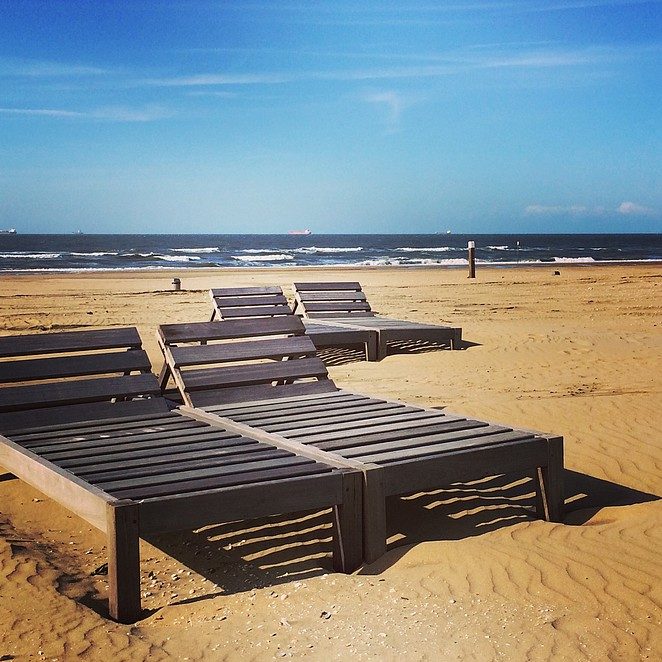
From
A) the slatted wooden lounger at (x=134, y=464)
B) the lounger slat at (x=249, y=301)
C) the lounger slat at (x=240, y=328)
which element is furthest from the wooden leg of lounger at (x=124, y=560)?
the lounger slat at (x=249, y=301)

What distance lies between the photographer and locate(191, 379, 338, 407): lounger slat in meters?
7.02

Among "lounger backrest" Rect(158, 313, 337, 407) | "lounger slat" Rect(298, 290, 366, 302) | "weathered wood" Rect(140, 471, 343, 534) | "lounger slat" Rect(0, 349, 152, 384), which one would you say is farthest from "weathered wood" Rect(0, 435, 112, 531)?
"lounger slat" Rect(298, 290, 366, 302)

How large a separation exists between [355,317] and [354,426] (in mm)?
8272

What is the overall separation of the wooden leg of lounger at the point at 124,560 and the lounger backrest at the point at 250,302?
633 centimetres

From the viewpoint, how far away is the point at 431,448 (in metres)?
5.30

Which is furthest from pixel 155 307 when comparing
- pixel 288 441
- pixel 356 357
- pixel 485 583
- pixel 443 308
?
pixel 485 583

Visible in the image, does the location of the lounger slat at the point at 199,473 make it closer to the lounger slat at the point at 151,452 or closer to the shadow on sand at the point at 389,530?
the lounger slat at the point at 151,452

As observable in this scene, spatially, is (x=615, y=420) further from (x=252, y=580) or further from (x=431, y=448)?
(x=252, y=580)

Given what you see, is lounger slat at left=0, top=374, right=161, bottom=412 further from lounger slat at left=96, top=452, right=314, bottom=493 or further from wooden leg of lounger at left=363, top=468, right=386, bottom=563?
wooden leg of lounger at left=363, top=468, right=386, bottom=563

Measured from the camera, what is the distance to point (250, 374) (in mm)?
7410

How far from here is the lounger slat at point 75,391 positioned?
6395 millimetres

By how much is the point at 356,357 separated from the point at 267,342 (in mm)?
5348

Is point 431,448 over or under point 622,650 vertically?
over

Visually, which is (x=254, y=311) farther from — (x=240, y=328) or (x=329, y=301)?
(x=329, y=301)
